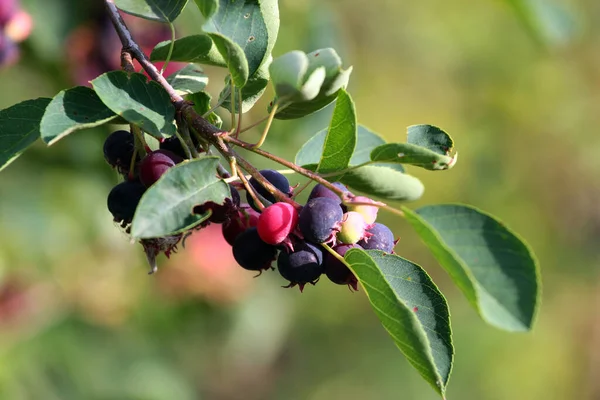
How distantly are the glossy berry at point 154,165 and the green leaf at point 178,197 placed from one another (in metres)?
0.06

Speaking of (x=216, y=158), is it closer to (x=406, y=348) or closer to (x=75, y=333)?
(x=406, y=348)

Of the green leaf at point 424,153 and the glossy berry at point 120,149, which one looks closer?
the green leaf at point 424,153

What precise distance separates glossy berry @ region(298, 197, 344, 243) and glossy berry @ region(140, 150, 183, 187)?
0.16 meters

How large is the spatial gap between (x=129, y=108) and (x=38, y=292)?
184 cm

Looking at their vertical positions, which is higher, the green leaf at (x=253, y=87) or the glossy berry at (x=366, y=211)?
the green leaf at (x=253, y=87)

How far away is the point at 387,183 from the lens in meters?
0.80

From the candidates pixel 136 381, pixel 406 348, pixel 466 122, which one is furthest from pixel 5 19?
pixel 466 122

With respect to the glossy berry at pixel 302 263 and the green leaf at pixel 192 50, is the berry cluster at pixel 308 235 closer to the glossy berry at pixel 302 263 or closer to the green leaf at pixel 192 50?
the glossy berry at pixel 302 263

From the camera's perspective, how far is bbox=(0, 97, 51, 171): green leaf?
31.1 inches

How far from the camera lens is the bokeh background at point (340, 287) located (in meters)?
2.30

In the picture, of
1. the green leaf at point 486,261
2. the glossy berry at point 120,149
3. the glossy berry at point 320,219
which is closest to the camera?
the green leaf at point 486,261

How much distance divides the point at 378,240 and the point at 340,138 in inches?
4.9

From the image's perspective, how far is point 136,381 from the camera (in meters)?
2.64


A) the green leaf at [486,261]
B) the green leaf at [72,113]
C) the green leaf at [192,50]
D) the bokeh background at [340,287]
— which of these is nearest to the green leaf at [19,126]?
the green leaf at [72,113]
